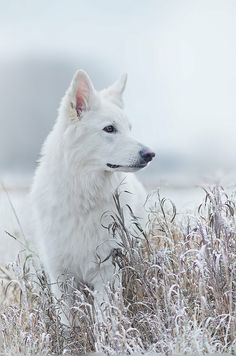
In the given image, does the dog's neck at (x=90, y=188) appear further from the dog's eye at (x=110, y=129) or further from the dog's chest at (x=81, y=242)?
the dog's eye at (x=110, y=129)

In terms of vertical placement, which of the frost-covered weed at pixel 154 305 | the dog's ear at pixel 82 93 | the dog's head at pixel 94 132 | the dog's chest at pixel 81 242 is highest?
the dog's ear at pixel 82 93

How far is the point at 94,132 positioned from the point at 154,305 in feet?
3.58

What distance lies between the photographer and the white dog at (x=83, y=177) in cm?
464

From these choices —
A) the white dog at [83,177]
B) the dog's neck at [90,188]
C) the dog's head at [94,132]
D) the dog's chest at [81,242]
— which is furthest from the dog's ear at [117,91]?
the dog's chest at [81,242]

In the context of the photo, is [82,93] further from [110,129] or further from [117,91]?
[117,91]

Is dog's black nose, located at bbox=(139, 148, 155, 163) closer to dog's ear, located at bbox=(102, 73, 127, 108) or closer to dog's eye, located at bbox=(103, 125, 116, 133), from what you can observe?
dog's eye, located at bbox=(103, 125, 116, 133)

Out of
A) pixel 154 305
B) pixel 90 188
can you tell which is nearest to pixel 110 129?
pixel 90 188

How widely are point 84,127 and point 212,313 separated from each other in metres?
1.35

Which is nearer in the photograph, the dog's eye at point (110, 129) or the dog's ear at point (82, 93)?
the dog's ear at point (82, 93)

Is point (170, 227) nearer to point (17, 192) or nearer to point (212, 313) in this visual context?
point (212, 313)

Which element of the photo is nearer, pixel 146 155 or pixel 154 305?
pixel 154 305

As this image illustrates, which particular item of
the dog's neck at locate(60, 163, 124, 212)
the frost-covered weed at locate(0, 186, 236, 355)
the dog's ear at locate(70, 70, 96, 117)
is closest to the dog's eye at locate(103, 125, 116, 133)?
the dog's ear at locate(70, 70, 96, 117)

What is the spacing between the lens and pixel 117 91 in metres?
5.00

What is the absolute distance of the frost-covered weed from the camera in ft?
13.1
